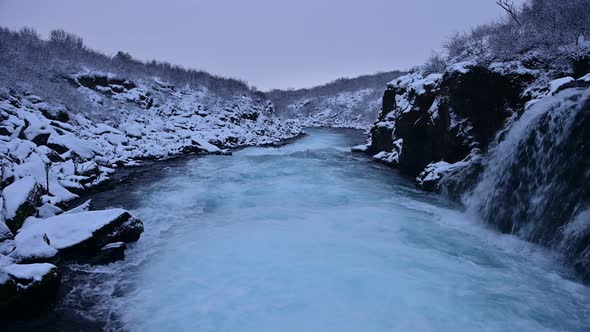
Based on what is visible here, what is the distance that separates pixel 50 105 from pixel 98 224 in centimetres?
1365

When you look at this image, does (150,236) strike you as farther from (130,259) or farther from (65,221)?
(65,221)

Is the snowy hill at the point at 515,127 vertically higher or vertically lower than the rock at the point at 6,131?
higher

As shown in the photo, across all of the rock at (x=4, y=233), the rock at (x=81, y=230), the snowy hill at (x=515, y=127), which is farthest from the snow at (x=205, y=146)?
the rock at (x=4, y=233)

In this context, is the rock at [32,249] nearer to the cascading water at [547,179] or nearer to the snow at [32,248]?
the snow at [32,248]

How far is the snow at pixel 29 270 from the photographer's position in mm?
4520

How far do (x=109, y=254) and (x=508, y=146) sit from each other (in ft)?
31.5

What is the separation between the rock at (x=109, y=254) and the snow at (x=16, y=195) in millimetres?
1641

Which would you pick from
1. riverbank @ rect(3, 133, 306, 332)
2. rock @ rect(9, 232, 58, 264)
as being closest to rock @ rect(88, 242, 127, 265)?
riverbank @ rect(3, 133, 306, 332)

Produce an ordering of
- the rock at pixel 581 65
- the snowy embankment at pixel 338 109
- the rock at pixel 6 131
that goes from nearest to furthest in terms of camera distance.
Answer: the rock at pixel 581 65 < the rock at pixel 6 131 < the snowy embankment at pixel 338 109

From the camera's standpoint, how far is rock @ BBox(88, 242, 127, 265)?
607 cm

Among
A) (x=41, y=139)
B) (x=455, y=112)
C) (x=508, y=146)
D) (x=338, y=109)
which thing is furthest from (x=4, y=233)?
(x=338, y=109)

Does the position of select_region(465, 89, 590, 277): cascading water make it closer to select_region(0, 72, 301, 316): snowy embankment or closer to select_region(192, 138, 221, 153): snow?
select_region(0, 72, 301, 316): snowy embankment

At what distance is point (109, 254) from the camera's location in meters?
6.23

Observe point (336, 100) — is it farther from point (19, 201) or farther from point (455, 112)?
point (19, 201)
